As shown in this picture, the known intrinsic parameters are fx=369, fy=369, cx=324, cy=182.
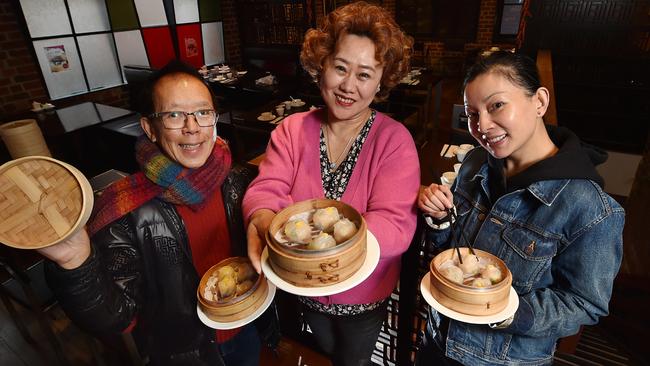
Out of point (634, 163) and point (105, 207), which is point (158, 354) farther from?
point (634, 163)

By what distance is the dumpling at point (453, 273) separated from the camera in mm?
1185

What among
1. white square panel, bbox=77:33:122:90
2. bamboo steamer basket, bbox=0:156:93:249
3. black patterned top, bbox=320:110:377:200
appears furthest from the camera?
white square panel, bbox=77:33:122:90

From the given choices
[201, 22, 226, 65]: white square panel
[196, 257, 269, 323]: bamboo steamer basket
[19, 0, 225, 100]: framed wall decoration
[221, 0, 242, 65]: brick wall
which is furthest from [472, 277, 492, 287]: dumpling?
[221, 0, 242, 65]: brick wall

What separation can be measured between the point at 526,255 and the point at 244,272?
1.00 meters

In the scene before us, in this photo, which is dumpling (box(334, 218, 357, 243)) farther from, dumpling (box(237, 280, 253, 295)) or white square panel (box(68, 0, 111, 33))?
white square panel (box(68, 0, 111, 33))

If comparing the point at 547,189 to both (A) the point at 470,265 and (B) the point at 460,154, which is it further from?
(B) the point at 460,154

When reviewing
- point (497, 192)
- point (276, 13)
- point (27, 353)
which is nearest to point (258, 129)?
point (27, 353)

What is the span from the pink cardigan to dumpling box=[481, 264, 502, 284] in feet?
0.88

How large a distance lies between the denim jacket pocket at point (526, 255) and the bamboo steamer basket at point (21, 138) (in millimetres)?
4255

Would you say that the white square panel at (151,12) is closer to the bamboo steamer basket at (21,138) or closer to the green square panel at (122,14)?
the green square panel at (122,14)

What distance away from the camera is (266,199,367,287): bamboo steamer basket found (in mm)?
1012

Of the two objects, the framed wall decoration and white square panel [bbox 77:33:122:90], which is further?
white square panel [bbox 77:33:122:90]

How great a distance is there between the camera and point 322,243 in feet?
3.54

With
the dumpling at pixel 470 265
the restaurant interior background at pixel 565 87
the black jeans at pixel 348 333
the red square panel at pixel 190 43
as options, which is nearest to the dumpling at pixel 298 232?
the dumpling at pixel 470 265
